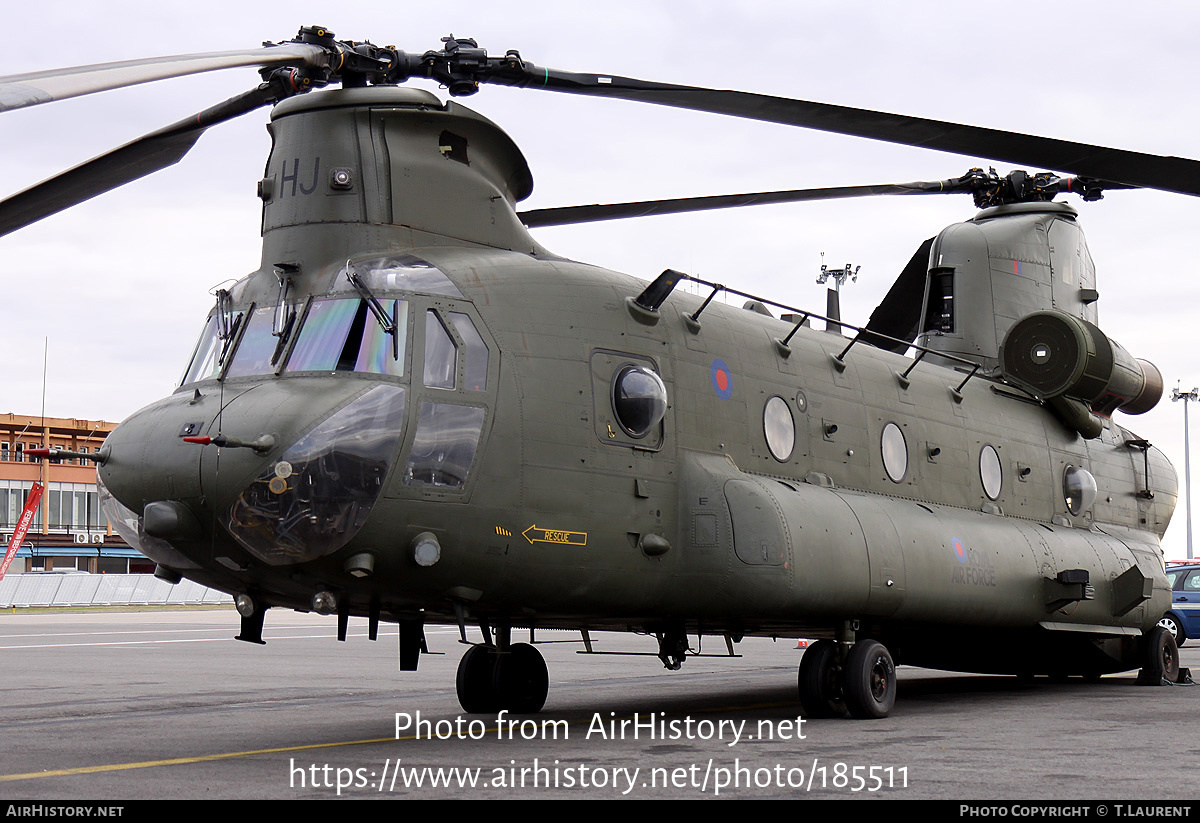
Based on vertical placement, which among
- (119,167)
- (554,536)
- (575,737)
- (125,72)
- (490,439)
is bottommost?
(575,737)

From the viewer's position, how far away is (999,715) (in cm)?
1344

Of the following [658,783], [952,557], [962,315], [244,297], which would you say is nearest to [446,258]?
[244,297]

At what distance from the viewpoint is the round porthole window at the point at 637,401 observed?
11.1 metres

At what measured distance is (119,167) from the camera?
10.3 m

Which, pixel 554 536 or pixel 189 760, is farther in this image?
pixel 554 536

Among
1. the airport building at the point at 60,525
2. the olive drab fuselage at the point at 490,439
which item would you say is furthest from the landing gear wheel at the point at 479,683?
the airport building at the point at 60,525

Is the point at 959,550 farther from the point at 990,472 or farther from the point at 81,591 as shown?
the point at 81,591

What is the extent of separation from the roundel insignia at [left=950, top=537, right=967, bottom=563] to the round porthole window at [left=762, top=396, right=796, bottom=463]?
245 centimetres

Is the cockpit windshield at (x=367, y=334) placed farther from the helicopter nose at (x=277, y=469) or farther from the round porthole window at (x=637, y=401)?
the round porthole window at (x=637, y=401)

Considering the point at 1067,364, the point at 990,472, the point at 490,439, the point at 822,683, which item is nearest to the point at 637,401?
the point at 490,439

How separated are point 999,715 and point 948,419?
371cm

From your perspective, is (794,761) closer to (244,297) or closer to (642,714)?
Result: (642,714)

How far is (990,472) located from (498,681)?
702 cm

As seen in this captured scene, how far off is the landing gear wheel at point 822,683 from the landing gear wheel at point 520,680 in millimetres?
2616
